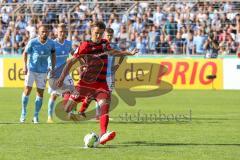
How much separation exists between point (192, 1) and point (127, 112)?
1341 cm

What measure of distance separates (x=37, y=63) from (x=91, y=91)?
412 centimetres

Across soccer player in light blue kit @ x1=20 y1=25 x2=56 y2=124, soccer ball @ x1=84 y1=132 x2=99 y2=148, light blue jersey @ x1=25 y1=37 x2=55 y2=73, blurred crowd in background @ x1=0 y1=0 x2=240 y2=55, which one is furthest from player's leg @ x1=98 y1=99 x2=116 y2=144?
blurred crowd in background @ x1=0 y1=0 x2=240 y2=55

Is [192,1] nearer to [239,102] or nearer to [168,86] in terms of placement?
[168,86]

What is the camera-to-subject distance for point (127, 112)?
19.8 m

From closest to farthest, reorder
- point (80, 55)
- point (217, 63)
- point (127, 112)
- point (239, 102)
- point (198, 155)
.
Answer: point (198, 155) < point (80, 55) < point (127, 112) < point (239, 102) < point (217, 63)

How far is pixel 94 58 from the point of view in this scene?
12945mm

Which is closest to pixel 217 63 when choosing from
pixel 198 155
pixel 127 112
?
pixel 127 112

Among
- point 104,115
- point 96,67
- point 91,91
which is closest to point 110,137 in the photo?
point 104,115

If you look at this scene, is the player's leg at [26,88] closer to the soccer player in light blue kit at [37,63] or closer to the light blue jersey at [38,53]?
the soccer player in light blue kit at [37,63]

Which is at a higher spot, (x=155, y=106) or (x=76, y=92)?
(x=76, y=92)

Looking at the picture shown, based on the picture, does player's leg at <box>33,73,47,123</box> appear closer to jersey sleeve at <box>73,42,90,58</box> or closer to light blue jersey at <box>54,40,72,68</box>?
light blue jersey at <box>54,40,72,68</box>

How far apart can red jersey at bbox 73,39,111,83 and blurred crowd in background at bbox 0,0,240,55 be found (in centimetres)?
1787

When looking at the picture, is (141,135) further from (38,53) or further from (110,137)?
(38,53)

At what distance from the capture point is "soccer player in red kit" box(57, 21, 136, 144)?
12.5 m
